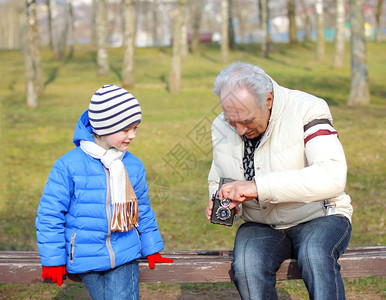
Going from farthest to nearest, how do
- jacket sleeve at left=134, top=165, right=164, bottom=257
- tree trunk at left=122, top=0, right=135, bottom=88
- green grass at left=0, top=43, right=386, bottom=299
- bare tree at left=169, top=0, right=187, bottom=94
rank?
tree trunk at left=122, top=0, right=135, bottom=88
bare tree at left=169, top=0, right=187, bottom=94
green grass at left=0, top=43, right=386, bottom=299
jacket sleeve at left=134, top=165, right=164, bottom=257

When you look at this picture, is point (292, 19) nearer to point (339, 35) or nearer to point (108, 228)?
point (339, 35)

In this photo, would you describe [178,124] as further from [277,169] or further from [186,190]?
[277,169]

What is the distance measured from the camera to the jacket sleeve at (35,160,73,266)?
2.76 metres

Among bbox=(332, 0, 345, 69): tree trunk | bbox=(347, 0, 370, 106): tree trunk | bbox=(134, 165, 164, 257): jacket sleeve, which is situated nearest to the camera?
bbox=(134, 165, 164, 257): jacket sleeve

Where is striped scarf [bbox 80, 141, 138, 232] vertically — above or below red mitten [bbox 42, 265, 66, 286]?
above

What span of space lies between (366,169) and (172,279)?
542 cm

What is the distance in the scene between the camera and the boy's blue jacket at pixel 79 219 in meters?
2.77

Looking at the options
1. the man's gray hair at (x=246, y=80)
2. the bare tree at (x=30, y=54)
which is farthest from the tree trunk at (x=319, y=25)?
the man's gray hair at (x=246, y=80)

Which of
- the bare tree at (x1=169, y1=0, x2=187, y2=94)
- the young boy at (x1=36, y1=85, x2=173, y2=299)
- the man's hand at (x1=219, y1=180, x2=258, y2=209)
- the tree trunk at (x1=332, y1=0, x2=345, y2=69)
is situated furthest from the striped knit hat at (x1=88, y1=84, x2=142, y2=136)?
the tree trunk at (x1=332, y1=0, x2=345, y2=69)

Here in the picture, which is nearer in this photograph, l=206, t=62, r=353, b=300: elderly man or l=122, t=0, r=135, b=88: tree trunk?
l=206, t=62, r=353, b=300: elderly man

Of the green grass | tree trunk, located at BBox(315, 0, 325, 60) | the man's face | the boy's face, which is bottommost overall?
the green grass

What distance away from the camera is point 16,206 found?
652 cm

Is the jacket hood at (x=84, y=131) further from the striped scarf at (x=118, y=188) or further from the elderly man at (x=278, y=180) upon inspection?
the elderly man at (x=278, y=180)

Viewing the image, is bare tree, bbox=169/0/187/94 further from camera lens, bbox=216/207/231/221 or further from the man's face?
camera lens, bbox=216/207/231/221
